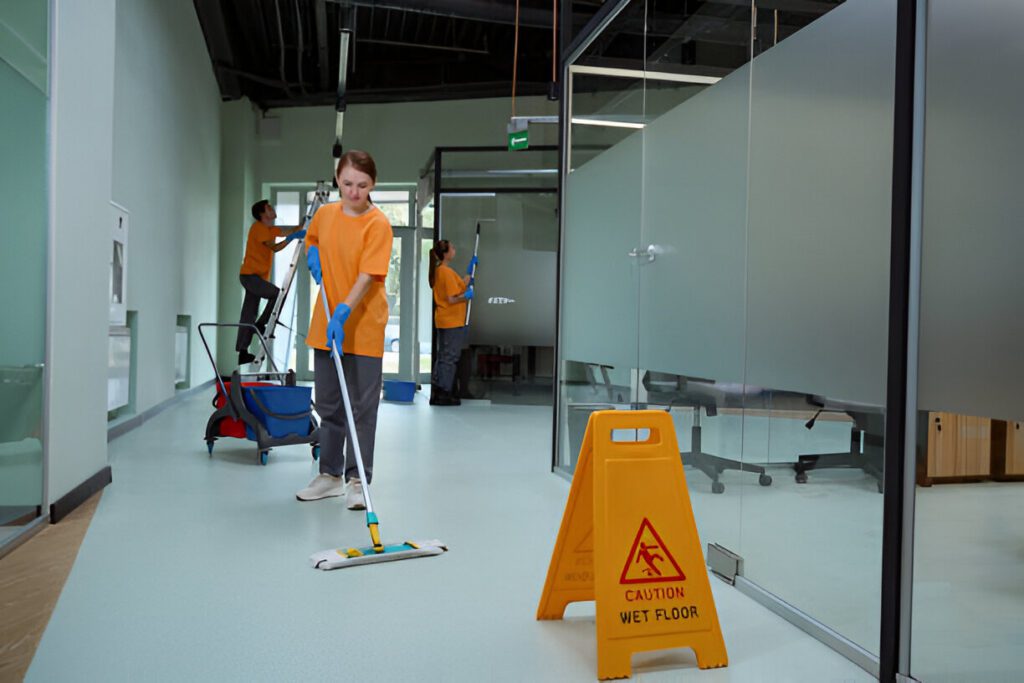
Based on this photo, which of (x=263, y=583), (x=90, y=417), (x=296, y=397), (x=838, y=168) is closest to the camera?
(x=838, y=168)

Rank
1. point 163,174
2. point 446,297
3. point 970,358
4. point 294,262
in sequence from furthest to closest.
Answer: point 446,297, point 163,174, point 294,262, point 970,358

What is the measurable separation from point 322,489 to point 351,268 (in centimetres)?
104

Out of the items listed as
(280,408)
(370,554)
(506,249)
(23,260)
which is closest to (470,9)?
(506,249)

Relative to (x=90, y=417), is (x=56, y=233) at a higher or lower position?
higher

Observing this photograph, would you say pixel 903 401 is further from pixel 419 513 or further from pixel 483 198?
pixel 483 198

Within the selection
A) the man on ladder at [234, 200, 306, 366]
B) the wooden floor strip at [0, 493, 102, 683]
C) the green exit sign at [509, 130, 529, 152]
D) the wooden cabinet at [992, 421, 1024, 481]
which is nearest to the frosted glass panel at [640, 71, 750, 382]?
the wooden cabinet at [992, 421, 1024, 481]

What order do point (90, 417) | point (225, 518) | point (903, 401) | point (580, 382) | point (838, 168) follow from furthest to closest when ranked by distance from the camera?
point (580, 382)
point (90, 417)
point (225, 518)
point (838, 168)
point (903, 401)

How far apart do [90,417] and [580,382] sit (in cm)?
236

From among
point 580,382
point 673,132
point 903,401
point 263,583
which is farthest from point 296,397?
point 903,401

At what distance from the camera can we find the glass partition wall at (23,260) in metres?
2.81

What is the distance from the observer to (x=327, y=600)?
2.48m

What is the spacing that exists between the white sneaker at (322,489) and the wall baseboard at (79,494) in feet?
2.94

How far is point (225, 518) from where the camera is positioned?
11.5 feet

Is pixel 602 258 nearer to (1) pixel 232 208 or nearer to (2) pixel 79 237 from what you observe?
(2) pixel 79 237
